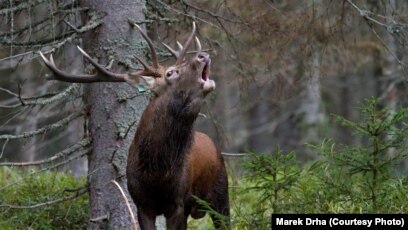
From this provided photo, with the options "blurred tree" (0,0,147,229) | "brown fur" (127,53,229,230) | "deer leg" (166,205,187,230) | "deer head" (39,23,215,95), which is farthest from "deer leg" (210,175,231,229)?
A: "deer head" (39,23,215,95)

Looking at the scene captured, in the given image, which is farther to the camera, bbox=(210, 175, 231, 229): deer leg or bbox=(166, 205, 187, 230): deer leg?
bbox=(210, 175, 231, 229): deer leg

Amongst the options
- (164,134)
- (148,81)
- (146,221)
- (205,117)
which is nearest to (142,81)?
(148,81)

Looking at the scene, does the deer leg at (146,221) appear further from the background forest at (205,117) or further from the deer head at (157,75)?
the deer head at (157,75)

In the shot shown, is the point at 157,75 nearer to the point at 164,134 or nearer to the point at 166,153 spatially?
the point at 164,134

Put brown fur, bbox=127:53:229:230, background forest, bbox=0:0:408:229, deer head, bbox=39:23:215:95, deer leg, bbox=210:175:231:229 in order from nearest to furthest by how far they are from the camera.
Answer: background forest, bbox=0:0:408:229 < deer head, bbox=39:23:215:95 < brown fur, bbox=127:53:229:230 < deer leg, bbox=210:175:231:229

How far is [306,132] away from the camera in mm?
21172

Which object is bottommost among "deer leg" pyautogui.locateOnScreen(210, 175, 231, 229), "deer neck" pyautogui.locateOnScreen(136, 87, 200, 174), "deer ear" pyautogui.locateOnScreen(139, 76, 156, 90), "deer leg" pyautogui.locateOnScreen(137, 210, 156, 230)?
"deer leg" pyautogui.locateOnScreen(137, 210, 156, 230)

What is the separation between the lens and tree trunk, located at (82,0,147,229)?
808cm

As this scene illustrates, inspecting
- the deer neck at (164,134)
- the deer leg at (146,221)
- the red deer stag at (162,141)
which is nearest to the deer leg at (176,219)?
the red deer stag at (162,141)

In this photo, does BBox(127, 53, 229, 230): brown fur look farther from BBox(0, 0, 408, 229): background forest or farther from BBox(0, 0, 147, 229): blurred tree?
BBox(0, 0, 147, 229): blurred tree

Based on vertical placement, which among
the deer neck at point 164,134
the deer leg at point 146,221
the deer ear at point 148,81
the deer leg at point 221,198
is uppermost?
the deer ear at point 148,81

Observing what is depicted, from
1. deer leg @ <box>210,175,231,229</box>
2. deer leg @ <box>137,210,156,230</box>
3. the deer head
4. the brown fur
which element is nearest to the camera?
the deer head

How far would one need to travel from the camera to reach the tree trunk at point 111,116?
808cm

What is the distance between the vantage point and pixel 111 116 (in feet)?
26.6
